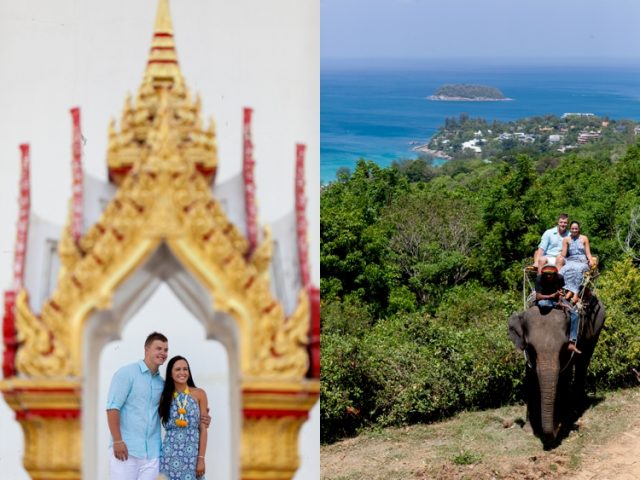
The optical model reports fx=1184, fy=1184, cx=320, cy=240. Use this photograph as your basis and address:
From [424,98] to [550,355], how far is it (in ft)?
119

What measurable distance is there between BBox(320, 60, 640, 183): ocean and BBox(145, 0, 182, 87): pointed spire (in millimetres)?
24609

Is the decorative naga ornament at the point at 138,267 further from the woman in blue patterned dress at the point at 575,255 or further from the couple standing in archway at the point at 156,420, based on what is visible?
the woman in blue patterned dress at the point at 575,255

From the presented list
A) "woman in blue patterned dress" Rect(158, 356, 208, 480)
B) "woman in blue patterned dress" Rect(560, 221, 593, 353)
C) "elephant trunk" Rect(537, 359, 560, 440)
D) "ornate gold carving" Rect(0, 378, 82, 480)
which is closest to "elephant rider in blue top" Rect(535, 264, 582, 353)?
"woman in blue patterned dress" Rect(560, 221, 593, 353)

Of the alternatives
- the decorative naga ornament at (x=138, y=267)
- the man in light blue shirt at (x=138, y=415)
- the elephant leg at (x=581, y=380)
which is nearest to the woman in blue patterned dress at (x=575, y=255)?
the elephant leg at (x=581, y=380)

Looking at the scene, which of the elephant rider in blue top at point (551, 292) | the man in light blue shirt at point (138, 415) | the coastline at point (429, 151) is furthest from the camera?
the coastline at point (429, 151)

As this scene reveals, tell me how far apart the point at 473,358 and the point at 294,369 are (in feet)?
12.6

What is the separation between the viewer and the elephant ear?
684cm

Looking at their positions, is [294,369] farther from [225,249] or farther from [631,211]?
[631,211]

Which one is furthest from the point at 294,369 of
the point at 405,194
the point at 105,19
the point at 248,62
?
the point at 405,194

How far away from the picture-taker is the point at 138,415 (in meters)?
3.91

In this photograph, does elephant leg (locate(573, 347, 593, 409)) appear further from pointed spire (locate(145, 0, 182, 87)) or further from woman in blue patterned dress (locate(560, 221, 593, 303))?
pointed spire (locate(145, 0, 182, 87))

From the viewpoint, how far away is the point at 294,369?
3.68 meters

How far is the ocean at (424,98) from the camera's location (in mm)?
34000

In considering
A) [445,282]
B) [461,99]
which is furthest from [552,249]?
[461,99]
